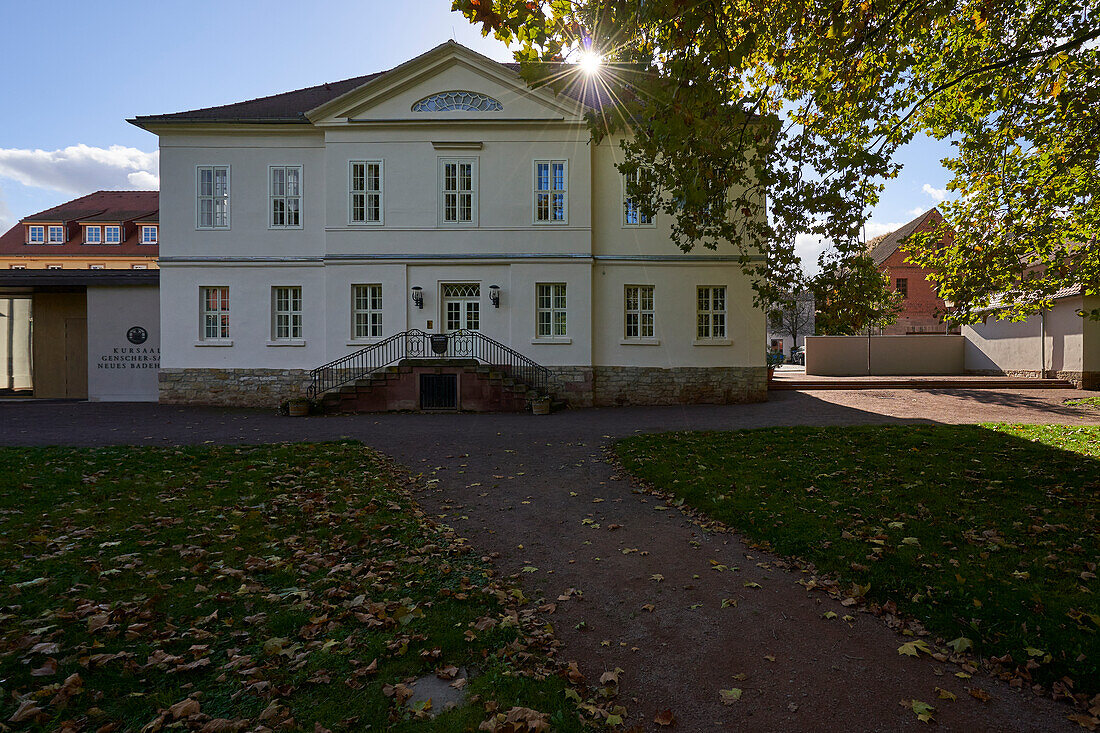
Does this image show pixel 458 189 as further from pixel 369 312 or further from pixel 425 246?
pixel 369 312

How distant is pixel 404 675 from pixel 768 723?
203 centimetres

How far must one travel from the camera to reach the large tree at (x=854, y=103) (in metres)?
6.54

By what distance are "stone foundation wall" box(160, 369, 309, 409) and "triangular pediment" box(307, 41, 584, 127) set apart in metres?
8.72

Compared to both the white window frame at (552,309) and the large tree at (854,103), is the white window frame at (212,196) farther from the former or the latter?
the large tree at (854,103)

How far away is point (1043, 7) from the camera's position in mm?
7602

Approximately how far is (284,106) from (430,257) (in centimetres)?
830

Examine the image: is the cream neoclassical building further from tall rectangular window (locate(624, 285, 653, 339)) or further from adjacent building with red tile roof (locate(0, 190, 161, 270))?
adjacent building with red tile roof (locate(0, 190, 161, 270))

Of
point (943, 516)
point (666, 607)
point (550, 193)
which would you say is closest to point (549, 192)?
point (550, 193)

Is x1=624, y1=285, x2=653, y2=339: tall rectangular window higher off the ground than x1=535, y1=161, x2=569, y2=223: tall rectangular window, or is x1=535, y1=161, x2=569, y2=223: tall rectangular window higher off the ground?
x1=535, y1=161, x2=569, y2=223: tall rectangular window

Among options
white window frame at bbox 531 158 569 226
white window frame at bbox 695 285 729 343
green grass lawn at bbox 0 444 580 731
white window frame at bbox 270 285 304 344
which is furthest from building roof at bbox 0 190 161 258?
green grass lawn at bbox 0 444 580 731

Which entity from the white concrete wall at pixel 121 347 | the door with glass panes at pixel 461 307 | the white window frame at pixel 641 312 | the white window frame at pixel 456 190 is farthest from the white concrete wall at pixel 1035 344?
the white concrete wall at pixel 121 347

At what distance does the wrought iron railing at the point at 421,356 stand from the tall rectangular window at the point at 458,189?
398cm

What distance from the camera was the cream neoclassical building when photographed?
19.1m

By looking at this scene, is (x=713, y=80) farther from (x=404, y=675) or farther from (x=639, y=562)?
(x=404, y=675)
